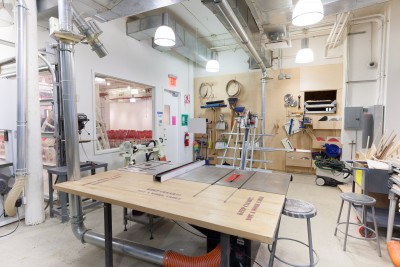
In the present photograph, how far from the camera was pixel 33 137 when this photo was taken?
9.56 feet

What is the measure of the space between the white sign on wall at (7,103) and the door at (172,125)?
353cm

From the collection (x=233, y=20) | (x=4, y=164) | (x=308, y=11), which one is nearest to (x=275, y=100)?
(x=233, y=20)

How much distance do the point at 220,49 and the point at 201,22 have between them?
1789 mm

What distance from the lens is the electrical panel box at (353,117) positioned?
4.79 m

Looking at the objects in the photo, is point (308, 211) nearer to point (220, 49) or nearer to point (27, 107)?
point (27, 107)

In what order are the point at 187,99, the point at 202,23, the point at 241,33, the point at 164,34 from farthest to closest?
the point at 187,99, the point at 202,23, the point at 241,33, the point at 164,34

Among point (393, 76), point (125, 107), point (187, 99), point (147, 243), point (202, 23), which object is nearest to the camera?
point (147, 243)

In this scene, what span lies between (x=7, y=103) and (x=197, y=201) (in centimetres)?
333

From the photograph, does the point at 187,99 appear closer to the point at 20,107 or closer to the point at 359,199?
the point at 20,107

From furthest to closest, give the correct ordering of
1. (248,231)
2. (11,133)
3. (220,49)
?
(220,49) → (11,133) → (248,231)

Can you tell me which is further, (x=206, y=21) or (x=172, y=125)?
(x=172, y=125)

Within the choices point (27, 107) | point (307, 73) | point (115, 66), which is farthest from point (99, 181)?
point (307, 73)

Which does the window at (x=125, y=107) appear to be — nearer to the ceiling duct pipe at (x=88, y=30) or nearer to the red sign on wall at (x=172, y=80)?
the red sign on wall at (x=172, y=80)

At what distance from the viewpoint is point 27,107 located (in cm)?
284
